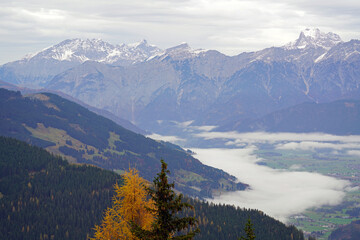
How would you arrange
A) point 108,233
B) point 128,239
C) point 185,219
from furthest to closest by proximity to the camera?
point 108,233, point 128,239, point 185,219

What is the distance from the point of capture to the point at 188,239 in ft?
144

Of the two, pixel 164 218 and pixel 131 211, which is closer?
pixel 164 218

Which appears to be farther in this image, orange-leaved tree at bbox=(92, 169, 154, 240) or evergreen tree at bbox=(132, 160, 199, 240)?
orange-leaved tree at bbox=(92, 169, 154, 240)

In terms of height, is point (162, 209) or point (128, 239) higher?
point (162, 209)

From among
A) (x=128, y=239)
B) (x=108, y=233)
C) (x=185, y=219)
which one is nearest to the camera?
(x=185, y=219)

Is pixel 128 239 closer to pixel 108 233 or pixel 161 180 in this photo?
pixel 108 233

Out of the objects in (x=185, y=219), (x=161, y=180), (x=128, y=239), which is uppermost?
(x=161, y=180)

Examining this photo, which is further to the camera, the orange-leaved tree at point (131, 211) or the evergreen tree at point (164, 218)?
the orange-leaved tree at point (131, 211)

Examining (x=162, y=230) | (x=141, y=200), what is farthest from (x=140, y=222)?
(x=162, y=230)

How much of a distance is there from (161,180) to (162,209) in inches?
105

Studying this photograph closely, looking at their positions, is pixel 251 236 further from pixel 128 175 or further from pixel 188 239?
pixel 128 175

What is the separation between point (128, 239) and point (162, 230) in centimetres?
1293

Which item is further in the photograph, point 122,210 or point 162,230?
point 122,210

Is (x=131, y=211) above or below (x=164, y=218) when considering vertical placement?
below
